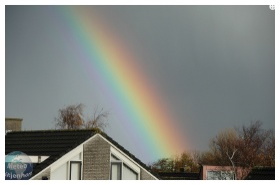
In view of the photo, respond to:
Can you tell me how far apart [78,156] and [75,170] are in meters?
0.26

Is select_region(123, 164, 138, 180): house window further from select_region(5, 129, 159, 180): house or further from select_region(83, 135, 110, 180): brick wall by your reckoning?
select_region(83, 135, 110, 180): brick wall

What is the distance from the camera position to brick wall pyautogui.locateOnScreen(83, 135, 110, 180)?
397 inches

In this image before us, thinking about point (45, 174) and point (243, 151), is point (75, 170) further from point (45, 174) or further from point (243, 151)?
point (243, 151)

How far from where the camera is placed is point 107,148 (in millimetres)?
10539

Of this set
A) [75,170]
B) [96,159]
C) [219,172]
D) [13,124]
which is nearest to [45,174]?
[75,170]

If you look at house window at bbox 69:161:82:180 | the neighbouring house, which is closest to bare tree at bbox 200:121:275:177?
the neighbouring house

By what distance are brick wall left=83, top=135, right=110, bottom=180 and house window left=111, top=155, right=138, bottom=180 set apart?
0.42ft

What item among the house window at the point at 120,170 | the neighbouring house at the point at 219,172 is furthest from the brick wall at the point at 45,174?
the neighbouring house at the point at 219,172

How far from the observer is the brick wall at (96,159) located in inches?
397

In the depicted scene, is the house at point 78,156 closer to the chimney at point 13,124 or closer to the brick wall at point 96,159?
the brick wall at point 96,159

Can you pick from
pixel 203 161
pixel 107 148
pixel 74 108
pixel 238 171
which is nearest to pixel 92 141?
pixel 107 148

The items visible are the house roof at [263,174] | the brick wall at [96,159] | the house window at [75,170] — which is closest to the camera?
the house window at [75,170]
